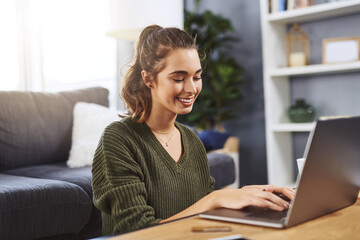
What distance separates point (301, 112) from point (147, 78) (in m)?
2.38

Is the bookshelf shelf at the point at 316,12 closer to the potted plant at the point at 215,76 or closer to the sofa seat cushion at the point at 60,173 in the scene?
the potted plant at the point at 215,76

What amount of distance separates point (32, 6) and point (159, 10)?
3.91 ft

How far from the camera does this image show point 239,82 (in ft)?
12.8

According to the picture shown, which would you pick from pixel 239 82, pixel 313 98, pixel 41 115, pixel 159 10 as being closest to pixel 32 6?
pixel 159 10

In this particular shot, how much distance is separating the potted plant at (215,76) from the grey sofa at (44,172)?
111 centimetres

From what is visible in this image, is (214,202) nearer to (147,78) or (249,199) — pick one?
(249,199)

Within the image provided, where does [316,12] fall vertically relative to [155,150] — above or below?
above

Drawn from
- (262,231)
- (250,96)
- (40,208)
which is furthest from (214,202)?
(250,96)

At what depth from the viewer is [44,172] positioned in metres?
2.24

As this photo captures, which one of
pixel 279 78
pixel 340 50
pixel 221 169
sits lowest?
pixel 221 169

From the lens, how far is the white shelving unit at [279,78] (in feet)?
10.8

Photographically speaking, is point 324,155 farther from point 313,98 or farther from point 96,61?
point 96,61

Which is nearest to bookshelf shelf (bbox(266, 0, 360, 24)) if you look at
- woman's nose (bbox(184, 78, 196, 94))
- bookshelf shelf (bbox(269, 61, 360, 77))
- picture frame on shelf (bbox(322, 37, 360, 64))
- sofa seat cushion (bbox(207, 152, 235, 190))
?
picture frame on shelf (bbox(322, 37, 360, 64))

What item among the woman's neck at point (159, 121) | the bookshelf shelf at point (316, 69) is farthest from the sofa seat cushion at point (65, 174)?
the bookshelf shelf at point (316, 69)
